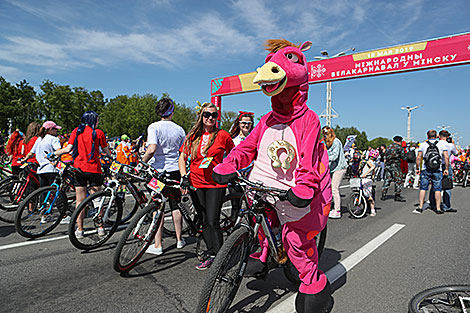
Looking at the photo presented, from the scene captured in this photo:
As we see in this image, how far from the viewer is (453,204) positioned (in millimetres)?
9492

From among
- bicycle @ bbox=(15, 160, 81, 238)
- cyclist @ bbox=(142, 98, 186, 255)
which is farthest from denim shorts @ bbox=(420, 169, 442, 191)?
bicycle @ bbox=(15, 160, 81, 238)

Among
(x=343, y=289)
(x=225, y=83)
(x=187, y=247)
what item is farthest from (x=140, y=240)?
(x=225, y=83)

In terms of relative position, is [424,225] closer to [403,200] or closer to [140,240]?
[403,200]

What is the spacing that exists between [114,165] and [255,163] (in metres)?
2.33

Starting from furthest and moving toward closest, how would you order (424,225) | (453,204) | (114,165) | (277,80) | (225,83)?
(225,83), (453,204), (424,225), (114,165), (277,80)

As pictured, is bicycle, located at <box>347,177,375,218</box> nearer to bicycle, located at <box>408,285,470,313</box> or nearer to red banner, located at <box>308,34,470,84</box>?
bicycle, located at <box>408,285,470,313</box>

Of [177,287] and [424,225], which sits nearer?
[177,287]

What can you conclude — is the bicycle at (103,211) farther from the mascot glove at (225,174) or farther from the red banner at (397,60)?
the red banner at (397,60)

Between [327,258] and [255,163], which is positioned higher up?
[255,163]

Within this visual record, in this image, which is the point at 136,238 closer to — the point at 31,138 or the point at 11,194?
the point at 31,138

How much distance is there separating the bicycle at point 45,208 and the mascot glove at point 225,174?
3453mm

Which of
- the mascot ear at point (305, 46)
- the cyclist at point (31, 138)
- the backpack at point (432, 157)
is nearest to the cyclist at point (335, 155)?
the backpack at point (432, 157)

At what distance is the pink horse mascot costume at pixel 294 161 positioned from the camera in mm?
2693

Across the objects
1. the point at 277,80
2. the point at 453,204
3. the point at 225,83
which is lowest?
the point at 453,204
